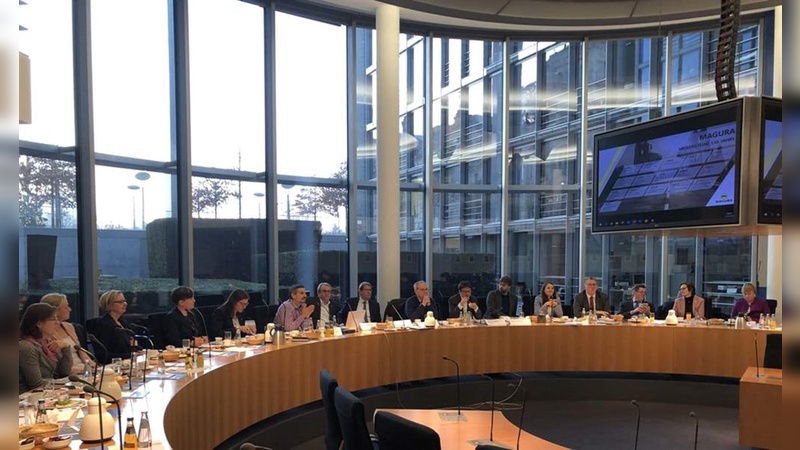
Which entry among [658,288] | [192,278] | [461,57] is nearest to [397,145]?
[461,57]

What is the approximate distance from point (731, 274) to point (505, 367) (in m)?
4.51

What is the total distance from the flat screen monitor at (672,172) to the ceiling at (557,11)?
341 centimetres

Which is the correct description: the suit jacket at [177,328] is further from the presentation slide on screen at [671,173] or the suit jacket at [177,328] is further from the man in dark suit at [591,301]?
the man in dark suit at [591,301]

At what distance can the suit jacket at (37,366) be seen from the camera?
3.20 meters

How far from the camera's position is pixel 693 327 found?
18.3 feet

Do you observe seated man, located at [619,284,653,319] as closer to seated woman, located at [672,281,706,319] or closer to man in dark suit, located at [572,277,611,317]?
man in dark suit, located at [572,277,611,317]

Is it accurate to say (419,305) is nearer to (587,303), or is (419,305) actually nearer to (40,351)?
(587,303)

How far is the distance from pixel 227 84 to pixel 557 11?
15.1 ft

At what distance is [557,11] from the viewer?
7457 millimetres

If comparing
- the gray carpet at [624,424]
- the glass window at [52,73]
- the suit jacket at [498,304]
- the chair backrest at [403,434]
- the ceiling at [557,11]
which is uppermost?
the ceiling at [557,11]

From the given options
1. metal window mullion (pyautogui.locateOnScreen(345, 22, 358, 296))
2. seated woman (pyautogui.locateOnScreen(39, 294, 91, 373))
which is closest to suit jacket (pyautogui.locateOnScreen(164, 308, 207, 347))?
seated woman (pyautogui.locateOnScreen(39, 294, 91, 373))

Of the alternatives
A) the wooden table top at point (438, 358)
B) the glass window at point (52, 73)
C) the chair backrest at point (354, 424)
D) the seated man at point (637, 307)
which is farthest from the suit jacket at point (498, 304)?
the glass window at point (52, 73)

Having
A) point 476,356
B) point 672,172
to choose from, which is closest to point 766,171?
point 672,172

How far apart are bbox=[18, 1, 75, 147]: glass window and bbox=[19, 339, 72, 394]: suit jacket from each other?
7.22ft
